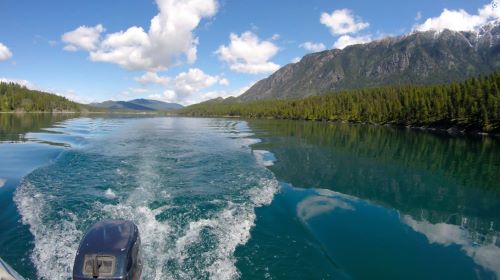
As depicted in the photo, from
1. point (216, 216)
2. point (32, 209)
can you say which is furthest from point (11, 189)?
point (216, 216)

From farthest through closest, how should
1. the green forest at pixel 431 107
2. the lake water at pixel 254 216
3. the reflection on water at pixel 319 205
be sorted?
the green forest at pixel 431 107
the reflection on water at pixel 319 205
the lake water at pixel 254 216

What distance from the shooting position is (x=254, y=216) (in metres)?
17.3

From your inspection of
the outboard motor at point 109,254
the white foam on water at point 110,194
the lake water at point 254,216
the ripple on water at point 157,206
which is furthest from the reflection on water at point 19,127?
the outboard motor at point 109,254

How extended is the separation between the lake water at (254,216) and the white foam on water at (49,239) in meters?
0.05

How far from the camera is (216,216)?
54.7 feet

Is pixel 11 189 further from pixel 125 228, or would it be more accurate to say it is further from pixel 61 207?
pixel 125 228

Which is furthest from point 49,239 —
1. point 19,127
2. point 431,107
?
point 431,107

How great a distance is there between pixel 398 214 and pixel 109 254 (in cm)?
1731

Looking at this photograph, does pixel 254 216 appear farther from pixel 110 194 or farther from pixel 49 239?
pixel 49 239

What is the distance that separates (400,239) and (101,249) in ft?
Answer: 45.3

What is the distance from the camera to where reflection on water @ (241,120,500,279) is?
1351 centimetres

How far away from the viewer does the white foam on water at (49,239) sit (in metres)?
11.5

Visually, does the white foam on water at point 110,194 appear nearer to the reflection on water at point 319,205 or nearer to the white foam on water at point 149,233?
the white foam on water at point 149,233

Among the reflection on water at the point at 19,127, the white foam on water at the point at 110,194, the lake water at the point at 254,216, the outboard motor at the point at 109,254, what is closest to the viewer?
the outboard motor at the point at 109,254
